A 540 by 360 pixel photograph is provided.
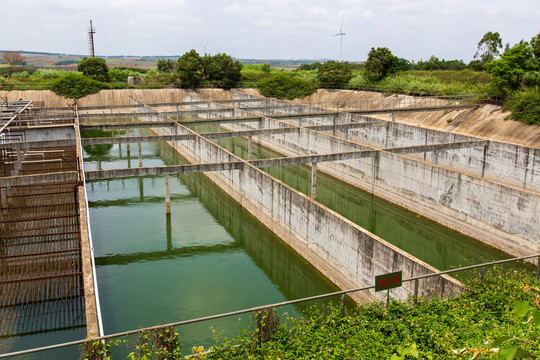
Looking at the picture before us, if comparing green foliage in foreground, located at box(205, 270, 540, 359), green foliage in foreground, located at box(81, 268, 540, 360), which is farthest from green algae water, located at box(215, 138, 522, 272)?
green foliage in foreground, located at box(81, 268, 540, 360)

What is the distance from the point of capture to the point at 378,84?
50.8 meters

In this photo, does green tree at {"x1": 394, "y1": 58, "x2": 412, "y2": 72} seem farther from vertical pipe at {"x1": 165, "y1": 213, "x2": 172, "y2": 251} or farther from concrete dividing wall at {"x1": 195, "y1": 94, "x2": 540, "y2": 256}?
vertical pipe at {"x1": 165, "y1": 213, "x2": 172, "y2": 251}

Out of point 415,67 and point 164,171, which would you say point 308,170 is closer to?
point 164,171

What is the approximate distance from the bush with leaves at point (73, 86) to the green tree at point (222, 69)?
45.8 ft

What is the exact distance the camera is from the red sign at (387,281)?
8719 mm

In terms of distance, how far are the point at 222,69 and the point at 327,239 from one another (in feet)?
154

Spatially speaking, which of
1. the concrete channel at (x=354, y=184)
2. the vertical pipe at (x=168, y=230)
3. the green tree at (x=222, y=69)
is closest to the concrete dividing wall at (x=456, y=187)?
the concrete channel at (x=354, y=184)

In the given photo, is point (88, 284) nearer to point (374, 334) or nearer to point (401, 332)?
Result: point (374, 334)

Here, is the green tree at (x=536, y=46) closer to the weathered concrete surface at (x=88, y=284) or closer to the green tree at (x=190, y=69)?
the weathered concrete surface at (x=88, y=284)

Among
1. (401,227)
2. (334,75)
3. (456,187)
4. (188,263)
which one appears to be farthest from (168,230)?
(334,75)

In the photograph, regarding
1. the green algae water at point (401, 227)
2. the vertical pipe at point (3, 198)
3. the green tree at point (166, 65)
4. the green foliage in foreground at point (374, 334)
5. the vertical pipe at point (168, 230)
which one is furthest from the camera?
the green tree at point (166, 65)

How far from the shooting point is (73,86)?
50844 mm

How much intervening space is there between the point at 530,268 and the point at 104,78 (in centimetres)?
5348

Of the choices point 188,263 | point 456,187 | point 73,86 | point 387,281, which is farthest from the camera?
point 73,86
